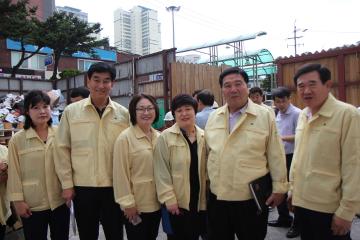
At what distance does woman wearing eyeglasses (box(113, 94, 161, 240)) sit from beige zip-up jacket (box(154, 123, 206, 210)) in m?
0.10

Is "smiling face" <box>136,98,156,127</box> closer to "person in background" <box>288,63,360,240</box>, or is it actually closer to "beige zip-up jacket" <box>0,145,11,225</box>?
"person in background" <box>288,63,360,240</box>

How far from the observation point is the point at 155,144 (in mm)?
2818

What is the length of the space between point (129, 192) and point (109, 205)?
31cm

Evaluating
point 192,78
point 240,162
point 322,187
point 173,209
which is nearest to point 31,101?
point 173,209

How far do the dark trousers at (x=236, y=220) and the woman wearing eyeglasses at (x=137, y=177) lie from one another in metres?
0.47

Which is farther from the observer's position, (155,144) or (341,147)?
(155,144)

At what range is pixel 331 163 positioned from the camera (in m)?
2.27

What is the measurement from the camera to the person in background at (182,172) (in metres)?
2.70

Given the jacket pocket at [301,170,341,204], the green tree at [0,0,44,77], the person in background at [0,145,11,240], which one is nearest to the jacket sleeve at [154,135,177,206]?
the jacket pocket at [301,170,341,204]

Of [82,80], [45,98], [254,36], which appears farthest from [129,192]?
[254,36]

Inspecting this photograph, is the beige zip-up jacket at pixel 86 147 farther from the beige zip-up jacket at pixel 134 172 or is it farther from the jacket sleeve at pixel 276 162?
the jacket sleeve at pixel 276 162

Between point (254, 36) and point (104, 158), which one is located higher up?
point (254, 36)

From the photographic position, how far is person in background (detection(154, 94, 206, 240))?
270 centimetres

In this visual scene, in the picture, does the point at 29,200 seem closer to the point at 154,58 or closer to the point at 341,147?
the point at 341,147
